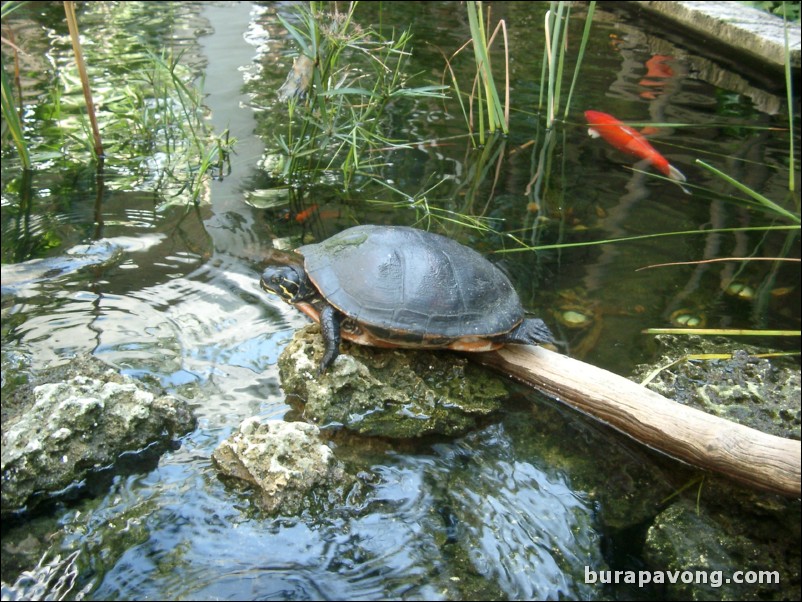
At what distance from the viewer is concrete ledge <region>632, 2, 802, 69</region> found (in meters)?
8.41

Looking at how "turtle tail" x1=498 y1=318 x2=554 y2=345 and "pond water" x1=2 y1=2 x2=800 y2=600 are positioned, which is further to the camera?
"turtle tail" x1=498 y1=318 x2=554 y2=345

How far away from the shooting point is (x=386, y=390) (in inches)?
126

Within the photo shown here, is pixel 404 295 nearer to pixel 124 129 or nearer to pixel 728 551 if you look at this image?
pixel 728 551

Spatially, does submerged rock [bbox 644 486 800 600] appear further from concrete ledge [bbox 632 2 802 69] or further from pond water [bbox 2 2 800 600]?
concrete ledge [bbox 632 2 802 69]

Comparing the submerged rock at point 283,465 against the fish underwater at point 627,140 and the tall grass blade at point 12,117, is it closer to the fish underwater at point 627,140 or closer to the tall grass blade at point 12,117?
the tall grass blade at point 12,117

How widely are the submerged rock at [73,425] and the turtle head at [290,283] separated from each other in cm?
77

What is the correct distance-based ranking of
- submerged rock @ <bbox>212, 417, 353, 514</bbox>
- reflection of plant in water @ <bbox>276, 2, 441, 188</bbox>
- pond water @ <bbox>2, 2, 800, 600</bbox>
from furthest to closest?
reflection of plant in water @ <bbox>276, 2, 441, 188</bbox> → submerged rock @ <bbox>212, 417, 353, 514</bbox> → pond water @ <bbox>2, 2, 800, 600</bbox>

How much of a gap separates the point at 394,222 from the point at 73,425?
8.57 feet

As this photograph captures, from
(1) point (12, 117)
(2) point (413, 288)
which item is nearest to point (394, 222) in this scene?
(2) point (413, 288)

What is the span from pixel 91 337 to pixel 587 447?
2.47 m

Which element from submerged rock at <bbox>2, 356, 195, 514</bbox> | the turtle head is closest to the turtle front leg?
the turtle head

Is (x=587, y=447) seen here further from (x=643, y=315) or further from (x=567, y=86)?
(x=567, y=86)

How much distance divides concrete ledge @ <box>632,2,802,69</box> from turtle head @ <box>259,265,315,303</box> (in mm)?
7486

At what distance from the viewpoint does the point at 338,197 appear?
511cm
